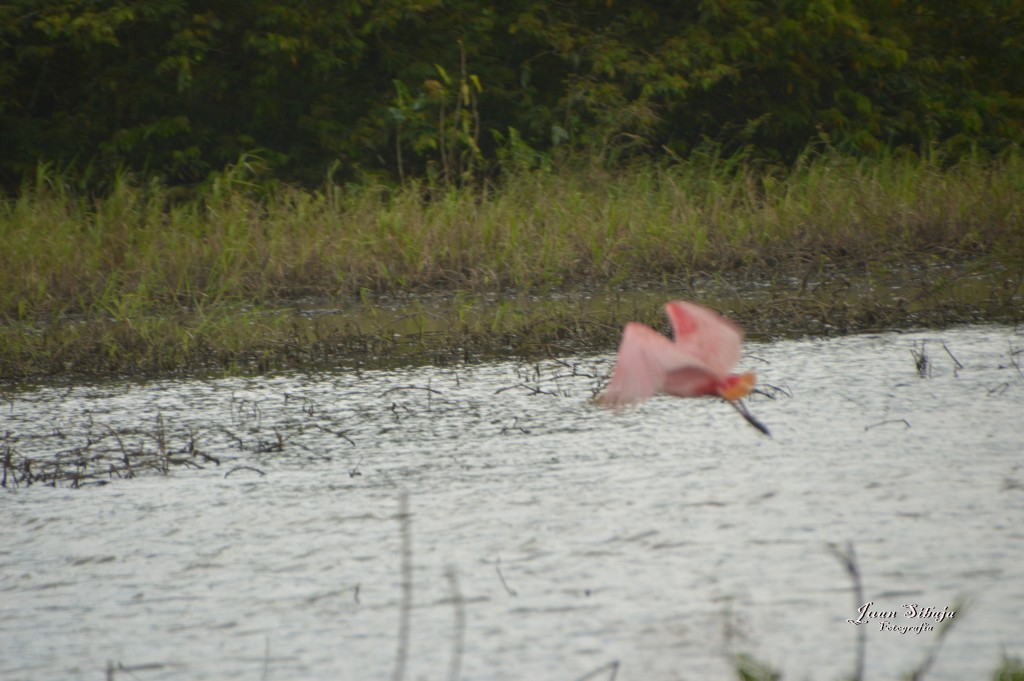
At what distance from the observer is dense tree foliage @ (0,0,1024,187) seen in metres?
12.8

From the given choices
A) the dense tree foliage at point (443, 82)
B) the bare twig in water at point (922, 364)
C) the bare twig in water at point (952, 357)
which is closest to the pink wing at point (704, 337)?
the bare twig in water at point (922, 364)

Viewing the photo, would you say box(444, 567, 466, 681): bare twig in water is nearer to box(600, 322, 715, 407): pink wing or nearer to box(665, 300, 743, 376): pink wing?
box(600, 322, 715, 407): pink wing

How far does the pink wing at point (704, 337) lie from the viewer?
2645 millimetres

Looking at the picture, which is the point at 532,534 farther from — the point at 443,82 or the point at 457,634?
the point at 443,82

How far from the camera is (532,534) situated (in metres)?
3.44

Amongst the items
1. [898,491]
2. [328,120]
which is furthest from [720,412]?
[328,120]

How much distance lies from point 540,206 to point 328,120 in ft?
16.0

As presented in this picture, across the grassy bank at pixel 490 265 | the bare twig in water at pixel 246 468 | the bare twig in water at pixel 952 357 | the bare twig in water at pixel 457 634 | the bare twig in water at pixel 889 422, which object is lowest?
the grassy bank at pixel 490 265

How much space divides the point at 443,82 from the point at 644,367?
11.3 m

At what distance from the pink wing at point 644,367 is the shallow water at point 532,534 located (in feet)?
Answer: 1.47

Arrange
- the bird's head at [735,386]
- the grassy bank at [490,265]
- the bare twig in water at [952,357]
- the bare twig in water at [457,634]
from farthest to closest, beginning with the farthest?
the grassy bank at [490,265], the bare twig in water at [952,357], the bird's head at [735,386], the bare twig in water at [457,634]

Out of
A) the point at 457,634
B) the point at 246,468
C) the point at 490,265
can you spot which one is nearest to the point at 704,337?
the point at 457,634

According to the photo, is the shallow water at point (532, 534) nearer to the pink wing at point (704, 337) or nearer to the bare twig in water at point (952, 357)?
the bare twig in water at point (952, 357)

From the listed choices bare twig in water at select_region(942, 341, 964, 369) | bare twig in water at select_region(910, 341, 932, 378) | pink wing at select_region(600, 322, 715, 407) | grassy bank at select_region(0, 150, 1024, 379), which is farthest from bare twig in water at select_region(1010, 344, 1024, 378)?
pink wing at select_region(600, 322, 715, 407)
